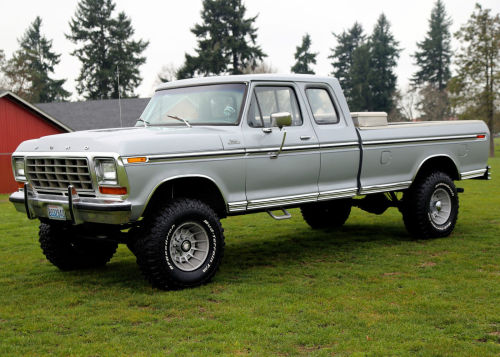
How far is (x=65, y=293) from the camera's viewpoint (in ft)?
21.4

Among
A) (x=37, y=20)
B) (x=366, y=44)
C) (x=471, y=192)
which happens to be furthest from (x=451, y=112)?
(x=471, y=192)

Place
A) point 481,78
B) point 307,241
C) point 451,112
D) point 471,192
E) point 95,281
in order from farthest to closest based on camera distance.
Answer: point 451,112 < point 481,78 < point 471,192 < point 307,241 < point 95,281

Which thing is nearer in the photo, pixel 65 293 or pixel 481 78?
pixel 65 293

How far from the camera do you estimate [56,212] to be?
6492 mm

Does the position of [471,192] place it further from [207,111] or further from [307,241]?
[207,111]

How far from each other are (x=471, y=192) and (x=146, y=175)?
13090 millimetres

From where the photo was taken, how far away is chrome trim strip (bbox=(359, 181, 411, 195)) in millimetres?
8319

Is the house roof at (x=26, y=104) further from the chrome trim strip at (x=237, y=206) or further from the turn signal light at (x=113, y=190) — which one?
the turn signal light at (x=113, y=190)

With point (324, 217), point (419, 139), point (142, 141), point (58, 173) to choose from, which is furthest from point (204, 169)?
point (324, 217)

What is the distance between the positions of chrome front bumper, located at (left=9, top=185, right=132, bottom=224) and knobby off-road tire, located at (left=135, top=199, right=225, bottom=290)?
42 cm

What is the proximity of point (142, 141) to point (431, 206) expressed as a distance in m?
5.05

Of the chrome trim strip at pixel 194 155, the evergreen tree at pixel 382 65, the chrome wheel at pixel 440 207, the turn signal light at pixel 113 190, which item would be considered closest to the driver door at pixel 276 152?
the chrome trim strip at pixel 194 155

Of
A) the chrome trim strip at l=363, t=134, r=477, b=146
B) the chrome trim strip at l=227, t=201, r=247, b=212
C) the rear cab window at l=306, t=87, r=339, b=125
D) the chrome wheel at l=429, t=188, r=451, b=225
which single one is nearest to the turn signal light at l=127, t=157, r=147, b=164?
the chrome trim strip at l=227, t=201, r=247, b=212

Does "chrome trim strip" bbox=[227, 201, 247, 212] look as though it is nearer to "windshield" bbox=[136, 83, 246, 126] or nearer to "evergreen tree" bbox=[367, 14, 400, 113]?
"windshield" bbox=[136, 83, 246, 126]
